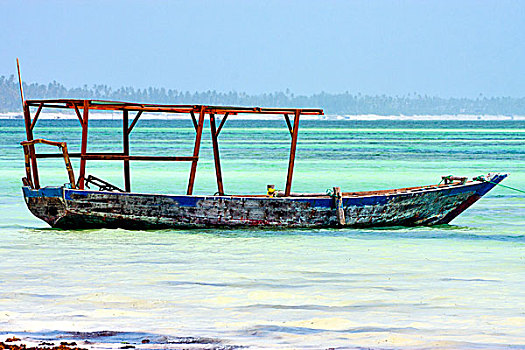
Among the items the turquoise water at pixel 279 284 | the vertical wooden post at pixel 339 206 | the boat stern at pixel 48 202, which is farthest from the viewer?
the vertical wooden post at pixel 339 206

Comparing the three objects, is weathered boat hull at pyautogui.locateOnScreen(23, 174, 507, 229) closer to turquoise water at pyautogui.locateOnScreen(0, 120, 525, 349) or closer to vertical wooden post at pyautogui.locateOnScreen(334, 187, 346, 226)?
vertical wooden post at pyautogui.locateOnScreen(334, 187, 346, 226)

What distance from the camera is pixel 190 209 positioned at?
1465 centimetres

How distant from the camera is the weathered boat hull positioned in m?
14.5

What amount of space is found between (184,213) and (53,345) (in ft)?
25.5

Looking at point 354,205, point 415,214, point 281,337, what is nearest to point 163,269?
point 281,337

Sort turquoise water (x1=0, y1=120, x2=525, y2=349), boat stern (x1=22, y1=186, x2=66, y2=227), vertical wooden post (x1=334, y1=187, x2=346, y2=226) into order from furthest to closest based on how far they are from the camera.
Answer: vertical wooden post (x1=334, y1=187, x2=346, y2=226), boat stern (x1=22, y1=186, x2=66, y2=227), turquoise water (x1=0, y1=120, x2=525, y2=349)

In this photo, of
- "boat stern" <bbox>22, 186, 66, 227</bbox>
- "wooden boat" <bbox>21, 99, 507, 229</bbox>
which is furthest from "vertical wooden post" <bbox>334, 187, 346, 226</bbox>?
"boat stern" <bbox>22, 186, 66, 227</bbox>

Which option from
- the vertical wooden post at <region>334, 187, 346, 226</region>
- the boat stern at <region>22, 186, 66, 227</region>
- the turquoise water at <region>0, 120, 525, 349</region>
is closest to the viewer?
the turquoise water at <region>0, 120, 525, 349</region>

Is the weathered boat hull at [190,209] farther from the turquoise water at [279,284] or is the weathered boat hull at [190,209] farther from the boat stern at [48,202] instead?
the turquoise water at [279,284]

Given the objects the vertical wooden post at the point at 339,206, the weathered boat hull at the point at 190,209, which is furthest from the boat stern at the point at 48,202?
the vertical wooden post at the point at 339,206

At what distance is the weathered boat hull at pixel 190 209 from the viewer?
47.6 feet

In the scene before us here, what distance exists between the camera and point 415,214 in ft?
51.0

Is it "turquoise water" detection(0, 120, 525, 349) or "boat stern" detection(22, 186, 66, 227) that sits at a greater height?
"boat stern" detection(22, 186, 66, 227)

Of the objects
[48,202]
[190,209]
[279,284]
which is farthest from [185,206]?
[279,284]
